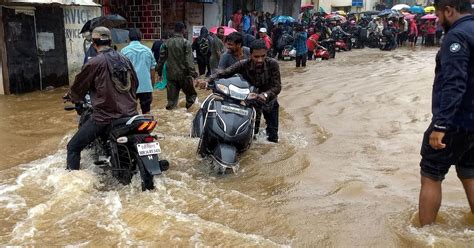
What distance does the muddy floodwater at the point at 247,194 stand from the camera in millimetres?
3521

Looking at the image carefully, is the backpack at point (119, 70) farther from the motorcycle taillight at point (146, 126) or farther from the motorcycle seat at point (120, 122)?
the motorcycle taillight at point (146, 126)

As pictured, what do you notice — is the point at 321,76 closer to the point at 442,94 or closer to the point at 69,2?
the point at 69,2

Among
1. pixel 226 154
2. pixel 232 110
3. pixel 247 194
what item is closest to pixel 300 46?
pixel 232 110

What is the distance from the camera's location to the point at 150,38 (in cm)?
1466

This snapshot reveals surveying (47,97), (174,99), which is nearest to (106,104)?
(174,99)

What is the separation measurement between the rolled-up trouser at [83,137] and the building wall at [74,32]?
23.4ft

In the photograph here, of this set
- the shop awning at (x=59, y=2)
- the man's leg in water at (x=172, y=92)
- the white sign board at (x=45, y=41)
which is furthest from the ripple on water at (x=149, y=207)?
the white sign board at (x=45, y=41)

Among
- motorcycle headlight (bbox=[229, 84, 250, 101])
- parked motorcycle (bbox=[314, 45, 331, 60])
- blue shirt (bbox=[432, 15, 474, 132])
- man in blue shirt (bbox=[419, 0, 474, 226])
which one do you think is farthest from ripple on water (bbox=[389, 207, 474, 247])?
parked motorcycle (bbox=[314, 45, 331, 60])

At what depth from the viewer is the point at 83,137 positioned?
4.35 meters

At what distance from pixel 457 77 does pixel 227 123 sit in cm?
239

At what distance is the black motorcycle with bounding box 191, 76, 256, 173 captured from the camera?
187 inches

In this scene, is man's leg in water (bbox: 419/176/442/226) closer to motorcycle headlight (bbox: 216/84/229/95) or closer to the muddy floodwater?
the muddy floodwater

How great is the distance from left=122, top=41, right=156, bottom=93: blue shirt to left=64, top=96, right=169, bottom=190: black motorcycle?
8.33 feet

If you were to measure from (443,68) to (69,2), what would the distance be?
28.0 ft
